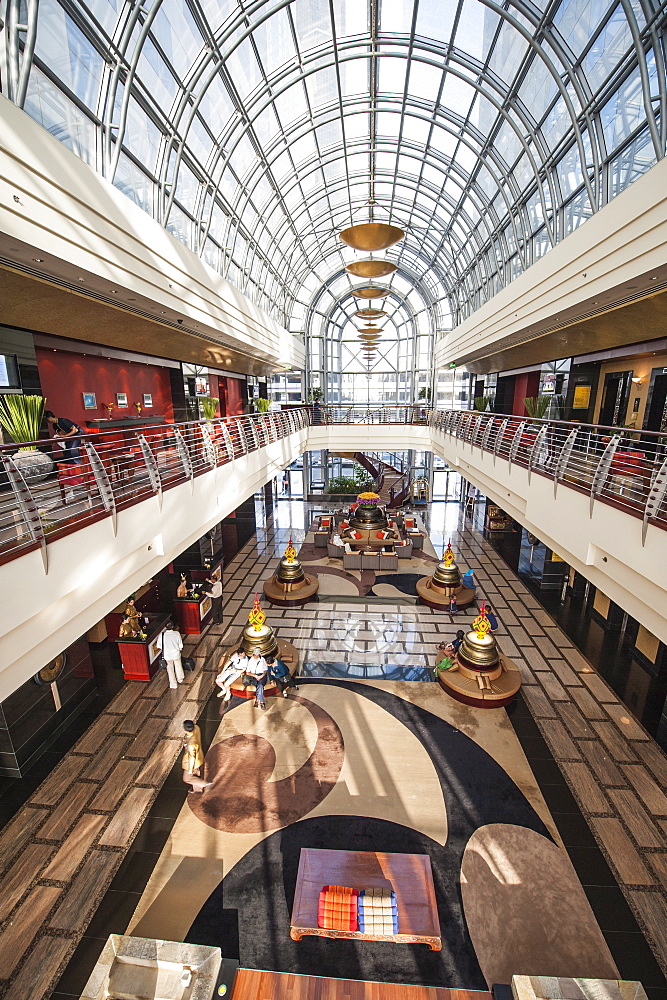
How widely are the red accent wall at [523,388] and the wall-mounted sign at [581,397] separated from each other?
219 centimetres

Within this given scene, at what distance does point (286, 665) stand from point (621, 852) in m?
6.20

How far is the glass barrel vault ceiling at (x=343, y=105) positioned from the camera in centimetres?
745

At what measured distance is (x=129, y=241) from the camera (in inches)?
294

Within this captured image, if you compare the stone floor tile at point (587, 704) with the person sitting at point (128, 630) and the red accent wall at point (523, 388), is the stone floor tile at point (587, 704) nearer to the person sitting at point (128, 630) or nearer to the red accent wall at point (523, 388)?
the person sitting at point (128, 630)

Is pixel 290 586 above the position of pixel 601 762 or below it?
above

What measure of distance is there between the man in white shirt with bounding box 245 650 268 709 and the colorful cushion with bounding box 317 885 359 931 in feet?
13.1

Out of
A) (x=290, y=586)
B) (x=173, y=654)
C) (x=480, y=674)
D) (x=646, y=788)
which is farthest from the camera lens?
(x=290, y=586)

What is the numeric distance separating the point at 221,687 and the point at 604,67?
48.2 ft

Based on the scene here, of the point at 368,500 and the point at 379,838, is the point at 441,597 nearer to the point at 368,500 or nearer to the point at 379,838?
the point at 368,500

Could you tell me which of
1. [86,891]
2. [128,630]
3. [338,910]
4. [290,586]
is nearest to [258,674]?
[128,630]

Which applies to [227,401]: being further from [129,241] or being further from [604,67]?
[604,67]

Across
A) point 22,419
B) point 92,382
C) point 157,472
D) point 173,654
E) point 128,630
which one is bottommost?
point 173,654

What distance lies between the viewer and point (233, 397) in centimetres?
2108

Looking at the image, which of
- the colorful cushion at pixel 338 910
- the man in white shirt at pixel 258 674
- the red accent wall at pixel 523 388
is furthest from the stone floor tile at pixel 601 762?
the red accent wall at pixel 523 388
